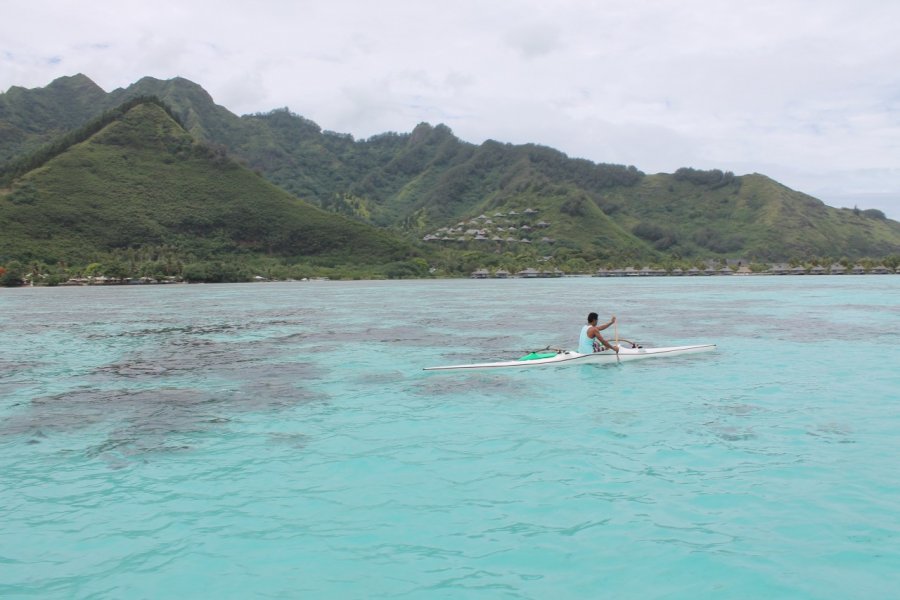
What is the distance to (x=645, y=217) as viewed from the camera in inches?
7746

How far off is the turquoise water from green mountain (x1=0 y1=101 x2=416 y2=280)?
81.3 m

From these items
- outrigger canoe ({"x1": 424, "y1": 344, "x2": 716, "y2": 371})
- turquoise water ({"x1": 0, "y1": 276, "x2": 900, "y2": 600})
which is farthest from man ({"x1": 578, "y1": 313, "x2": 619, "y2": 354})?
turquoise water ({"x1": 0, "y1": 276, "x2": 900, "y2": 600})

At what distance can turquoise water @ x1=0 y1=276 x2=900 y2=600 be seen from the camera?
24.3ft

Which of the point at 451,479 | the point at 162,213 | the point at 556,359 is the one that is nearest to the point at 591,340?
the point at 556,359

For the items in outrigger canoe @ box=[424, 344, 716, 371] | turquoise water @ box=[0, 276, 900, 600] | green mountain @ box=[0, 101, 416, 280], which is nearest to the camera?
turquoise water @ box=[0, 276, 900, 600]

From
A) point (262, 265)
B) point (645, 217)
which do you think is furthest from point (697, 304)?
point (645, 217)

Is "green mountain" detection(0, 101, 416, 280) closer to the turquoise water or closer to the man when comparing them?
the turquoise water

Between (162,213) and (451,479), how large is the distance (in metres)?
111

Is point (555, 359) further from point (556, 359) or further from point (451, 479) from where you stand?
point (451, 479)

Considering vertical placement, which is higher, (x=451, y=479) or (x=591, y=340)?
(x=591, y=340)

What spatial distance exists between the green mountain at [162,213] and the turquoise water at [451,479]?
8129 cm

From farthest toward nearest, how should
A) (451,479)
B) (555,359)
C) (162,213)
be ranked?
(162,213)
(555,359)
(451,479)

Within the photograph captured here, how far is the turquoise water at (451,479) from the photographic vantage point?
7398 millimetres

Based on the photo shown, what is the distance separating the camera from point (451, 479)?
411 inches
